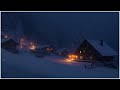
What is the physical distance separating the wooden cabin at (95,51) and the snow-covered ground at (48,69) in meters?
0.12

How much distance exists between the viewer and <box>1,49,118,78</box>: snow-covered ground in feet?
8.50

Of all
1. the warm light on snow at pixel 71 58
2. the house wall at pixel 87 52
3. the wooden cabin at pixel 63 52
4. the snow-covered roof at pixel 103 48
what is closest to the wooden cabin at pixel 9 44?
the wooden cabin at pixel 63 52

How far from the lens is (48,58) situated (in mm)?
2609

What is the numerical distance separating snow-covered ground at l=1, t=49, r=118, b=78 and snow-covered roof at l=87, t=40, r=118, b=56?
0.64 ft

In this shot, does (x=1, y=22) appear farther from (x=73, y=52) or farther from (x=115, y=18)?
(x=115, y=18)

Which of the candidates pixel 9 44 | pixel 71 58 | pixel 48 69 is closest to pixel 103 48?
pixel 71 58

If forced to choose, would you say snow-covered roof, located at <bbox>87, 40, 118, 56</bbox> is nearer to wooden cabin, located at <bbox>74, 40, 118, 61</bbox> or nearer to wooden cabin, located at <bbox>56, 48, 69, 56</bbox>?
wooden cabin, located at <bbox>74, 40, 118, 61</bbox>

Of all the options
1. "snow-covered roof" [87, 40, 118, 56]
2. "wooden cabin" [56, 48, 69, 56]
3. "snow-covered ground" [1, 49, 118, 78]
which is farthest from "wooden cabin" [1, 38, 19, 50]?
"snow-covered roof" [87, 40, 118, 56]

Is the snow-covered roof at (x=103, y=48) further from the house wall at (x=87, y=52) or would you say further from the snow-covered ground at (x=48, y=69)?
the snow-covered ground at (x=48, y=69)

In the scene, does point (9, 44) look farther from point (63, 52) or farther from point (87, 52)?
point (87, 52)

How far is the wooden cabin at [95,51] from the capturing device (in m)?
2.58
